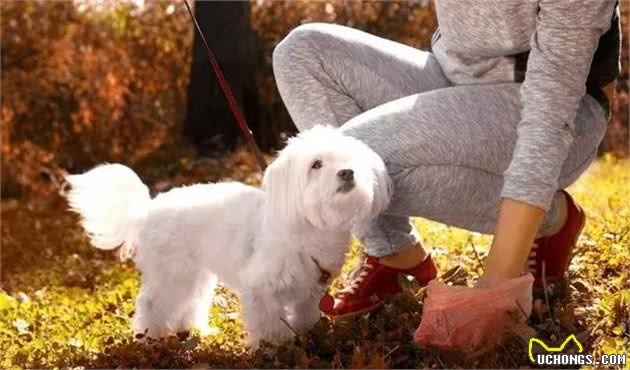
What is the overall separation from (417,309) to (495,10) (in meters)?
1.00

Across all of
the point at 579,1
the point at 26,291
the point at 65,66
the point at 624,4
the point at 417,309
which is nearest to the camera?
the point at 579,1

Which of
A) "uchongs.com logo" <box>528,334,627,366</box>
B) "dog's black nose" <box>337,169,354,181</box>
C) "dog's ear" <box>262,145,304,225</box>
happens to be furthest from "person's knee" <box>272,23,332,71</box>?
→ "uchongs.com logo" <box>528,334,627,366</box>

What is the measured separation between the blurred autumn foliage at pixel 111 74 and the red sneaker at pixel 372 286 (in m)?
4.23

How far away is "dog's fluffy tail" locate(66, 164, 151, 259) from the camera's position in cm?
348

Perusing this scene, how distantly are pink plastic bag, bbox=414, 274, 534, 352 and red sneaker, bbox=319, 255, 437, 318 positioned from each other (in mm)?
496

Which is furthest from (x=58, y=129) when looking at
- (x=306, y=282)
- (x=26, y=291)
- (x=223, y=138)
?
(x=306, y=282)

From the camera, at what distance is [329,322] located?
11.1 feet

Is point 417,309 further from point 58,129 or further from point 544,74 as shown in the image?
point 58,129

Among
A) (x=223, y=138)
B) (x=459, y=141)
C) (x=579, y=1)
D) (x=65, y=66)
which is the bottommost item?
(x=223, y=138)

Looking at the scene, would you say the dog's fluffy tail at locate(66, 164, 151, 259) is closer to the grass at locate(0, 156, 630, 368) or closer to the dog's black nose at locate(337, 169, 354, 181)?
the grass at locate(0, 156, 630, 368)

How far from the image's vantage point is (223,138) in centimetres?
771

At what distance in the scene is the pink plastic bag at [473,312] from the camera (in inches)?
116

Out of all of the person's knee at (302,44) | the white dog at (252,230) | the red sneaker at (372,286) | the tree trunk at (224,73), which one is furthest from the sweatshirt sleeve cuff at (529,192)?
the tree trunk at (224,73)

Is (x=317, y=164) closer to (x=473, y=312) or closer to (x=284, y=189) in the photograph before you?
(x=284, y=189)
